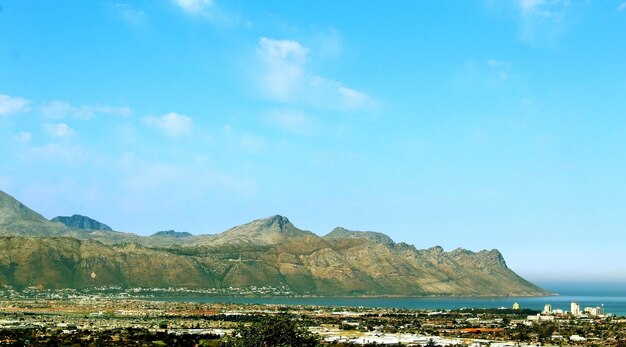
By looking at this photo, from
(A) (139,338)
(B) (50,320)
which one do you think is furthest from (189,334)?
(B) (50,320)

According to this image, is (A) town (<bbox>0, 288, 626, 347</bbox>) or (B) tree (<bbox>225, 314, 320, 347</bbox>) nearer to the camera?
(B) tree (<bbox>225, 314, 320, 347</bbox>)

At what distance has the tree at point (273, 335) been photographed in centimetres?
8425

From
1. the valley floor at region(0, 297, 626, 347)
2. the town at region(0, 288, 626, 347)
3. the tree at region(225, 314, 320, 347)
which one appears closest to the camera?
the tree at region(225, 314, 320, 347)

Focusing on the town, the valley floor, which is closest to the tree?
the town

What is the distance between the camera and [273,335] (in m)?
85.0

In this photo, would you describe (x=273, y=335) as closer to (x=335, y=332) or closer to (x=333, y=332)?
(x=333, y=332)

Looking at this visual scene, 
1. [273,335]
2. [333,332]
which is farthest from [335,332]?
[273,335]

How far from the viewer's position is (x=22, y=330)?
14900 cm

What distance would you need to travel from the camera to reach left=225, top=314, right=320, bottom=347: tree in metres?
84.2

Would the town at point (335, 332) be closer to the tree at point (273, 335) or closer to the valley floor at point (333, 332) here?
the valley floor at point (333, 332)

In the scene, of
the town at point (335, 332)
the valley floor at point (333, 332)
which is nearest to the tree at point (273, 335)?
the town at point (335, 332)

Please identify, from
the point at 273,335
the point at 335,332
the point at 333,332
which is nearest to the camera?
the point at 273,335

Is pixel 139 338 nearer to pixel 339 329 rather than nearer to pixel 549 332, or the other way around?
pixel 339 329

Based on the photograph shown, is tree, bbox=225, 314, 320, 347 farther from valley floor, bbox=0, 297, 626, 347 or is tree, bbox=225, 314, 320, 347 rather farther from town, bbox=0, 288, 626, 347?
valley floor, bbox=0, 297, 626, 347
